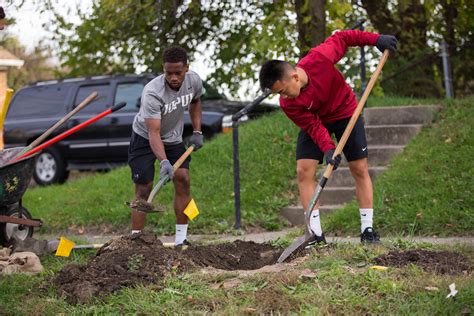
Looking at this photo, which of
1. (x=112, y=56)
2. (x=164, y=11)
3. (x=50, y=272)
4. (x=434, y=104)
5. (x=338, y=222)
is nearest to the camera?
(x=50, y=272)

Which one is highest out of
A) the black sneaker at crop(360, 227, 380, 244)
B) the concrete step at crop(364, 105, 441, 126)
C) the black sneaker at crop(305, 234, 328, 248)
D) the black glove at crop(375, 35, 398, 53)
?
the black glove at crop(375, 35, 398, 53)

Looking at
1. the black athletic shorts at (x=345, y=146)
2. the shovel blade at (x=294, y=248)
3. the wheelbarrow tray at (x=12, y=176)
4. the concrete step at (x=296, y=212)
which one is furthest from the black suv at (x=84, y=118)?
the shovel blade at (x=294, y=248)

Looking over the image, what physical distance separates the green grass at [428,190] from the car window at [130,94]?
5433mm

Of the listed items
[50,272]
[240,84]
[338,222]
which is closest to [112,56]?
[240,84]

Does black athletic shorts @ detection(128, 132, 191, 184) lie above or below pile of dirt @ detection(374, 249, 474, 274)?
above

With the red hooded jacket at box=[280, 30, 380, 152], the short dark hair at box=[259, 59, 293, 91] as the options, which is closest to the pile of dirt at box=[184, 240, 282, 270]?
the red hooded jacket at box=[280, 30, 380, 152]

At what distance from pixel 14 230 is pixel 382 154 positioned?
471 centimetres

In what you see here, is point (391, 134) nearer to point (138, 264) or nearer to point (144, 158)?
point (144, 158)

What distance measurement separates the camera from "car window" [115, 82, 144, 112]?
14469 mm

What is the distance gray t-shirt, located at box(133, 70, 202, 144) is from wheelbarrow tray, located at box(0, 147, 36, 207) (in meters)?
1.22

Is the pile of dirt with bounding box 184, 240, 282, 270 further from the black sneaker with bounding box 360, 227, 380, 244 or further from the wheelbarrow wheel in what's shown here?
the wheelbarrow wheel

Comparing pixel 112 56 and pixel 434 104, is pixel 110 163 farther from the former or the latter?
pixel 434 104

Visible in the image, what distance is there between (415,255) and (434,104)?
639 centimetres

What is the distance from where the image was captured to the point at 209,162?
38.8 feet
